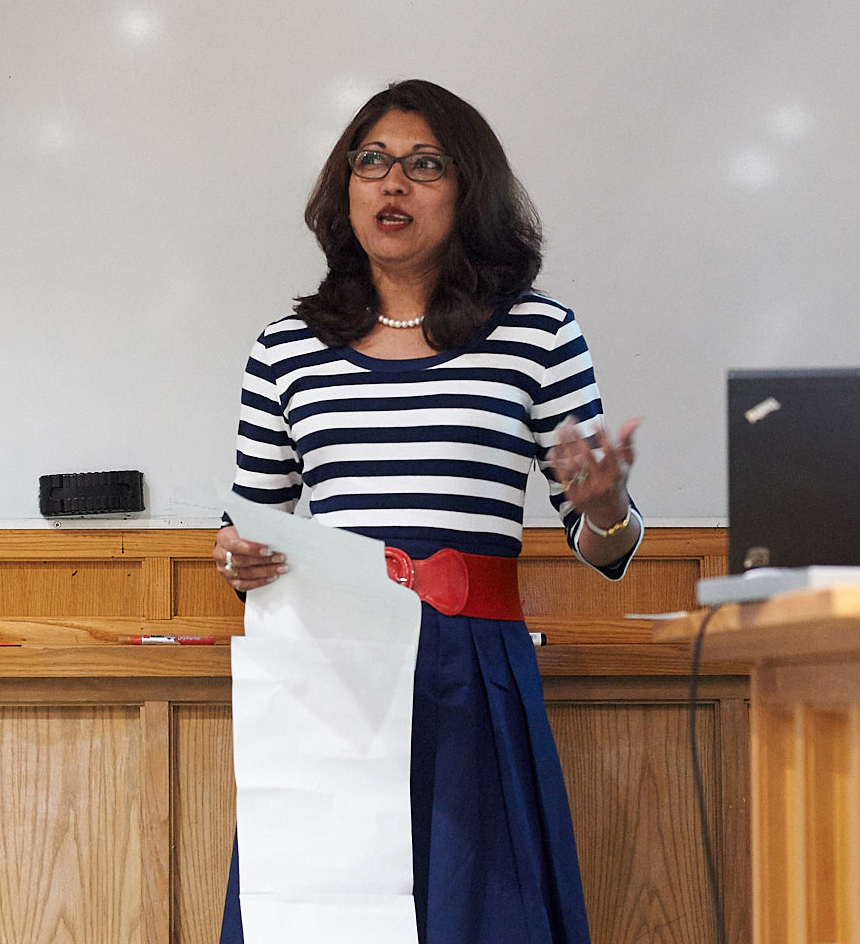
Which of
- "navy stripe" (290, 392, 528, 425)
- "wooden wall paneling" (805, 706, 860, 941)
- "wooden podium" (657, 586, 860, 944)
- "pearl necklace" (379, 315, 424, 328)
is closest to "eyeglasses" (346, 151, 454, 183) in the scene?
"pearl necklace" (379, 315, 424, 328)

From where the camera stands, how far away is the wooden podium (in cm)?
80

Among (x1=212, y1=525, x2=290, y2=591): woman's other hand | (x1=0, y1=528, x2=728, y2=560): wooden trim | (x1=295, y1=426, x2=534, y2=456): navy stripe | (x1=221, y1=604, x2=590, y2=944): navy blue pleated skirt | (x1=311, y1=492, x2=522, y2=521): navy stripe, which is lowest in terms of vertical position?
(x1=221, y1=604, x2=590, y2=944): navy blue pleated skirt

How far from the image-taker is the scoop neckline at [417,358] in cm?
123

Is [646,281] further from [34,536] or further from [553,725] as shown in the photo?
[34,536]

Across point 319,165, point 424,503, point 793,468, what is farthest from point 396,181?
point 319,165

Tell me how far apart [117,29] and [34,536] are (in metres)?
0.99

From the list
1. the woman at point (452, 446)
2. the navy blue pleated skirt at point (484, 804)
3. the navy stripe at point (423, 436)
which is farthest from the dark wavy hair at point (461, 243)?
the navy blue pleated skirt at point (484, 804)

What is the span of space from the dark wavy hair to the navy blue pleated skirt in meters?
0.36

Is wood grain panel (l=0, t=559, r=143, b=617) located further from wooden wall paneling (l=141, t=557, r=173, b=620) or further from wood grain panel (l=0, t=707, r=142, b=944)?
wood grain panel (l=0, t=707, r=142, b=944)

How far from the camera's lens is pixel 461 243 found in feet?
4.26

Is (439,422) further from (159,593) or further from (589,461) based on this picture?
(159,593)

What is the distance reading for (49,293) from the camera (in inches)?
82.6

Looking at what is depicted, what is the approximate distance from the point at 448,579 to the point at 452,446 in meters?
0.14

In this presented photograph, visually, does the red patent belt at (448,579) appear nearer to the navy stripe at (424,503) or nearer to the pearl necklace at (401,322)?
the navy stripe at (424,503)
